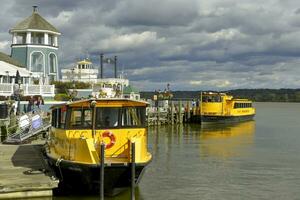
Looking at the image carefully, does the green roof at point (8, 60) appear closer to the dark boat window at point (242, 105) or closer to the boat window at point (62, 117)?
the boat window at point (62, 117)

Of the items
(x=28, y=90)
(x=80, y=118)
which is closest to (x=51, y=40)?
(x=28, y=90)

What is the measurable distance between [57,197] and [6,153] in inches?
224

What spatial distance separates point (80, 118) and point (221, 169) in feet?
35.7

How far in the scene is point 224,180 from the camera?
23500mm

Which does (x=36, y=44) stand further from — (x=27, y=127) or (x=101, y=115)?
(x=101, y=115)

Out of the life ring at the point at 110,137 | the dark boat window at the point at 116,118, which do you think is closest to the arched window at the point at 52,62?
the dark boat window at the point at 116,118

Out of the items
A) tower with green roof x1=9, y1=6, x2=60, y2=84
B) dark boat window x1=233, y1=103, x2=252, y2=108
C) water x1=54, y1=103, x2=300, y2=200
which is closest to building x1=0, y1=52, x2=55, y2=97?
tower with green roof x1=9, y1=6, x2=60, y2=84

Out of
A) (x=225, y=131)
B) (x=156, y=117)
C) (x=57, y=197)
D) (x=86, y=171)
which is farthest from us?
(x=156, y=117)

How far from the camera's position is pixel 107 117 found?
60.7 ft

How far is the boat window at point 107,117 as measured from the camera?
18359mm

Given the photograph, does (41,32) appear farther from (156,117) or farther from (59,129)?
(59,129)

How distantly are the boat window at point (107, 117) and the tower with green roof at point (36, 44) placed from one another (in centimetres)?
3091

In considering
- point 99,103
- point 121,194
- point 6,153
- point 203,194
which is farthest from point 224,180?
point 6,153

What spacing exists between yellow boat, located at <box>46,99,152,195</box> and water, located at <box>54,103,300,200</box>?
3.45 ft
